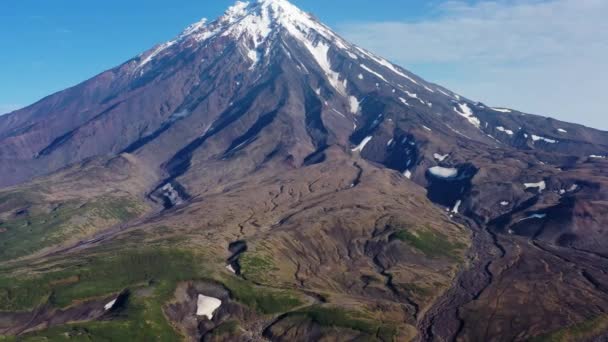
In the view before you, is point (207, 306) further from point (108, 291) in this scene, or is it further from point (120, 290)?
point (108, 291)

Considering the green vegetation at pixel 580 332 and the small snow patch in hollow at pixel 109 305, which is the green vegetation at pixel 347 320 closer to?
the green vegetation at pixel 580 332

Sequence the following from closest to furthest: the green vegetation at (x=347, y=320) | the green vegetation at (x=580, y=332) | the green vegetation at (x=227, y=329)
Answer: the green vegetation at (x=347, y=320) → the green vegetation at (x=580, y=332) → the green vegetation at (x=227, y=329)

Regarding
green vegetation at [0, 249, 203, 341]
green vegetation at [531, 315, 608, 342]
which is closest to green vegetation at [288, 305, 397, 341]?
green vegetation at [0, 249, 203, 341]

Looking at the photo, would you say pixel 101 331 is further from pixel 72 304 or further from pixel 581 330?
pixel 581 330

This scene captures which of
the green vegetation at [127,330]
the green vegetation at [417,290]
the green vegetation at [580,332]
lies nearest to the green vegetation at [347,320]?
the green vegetation at [127,330]

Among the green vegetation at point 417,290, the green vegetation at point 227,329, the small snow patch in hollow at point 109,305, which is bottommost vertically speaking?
the green vegetation at point 417,290
